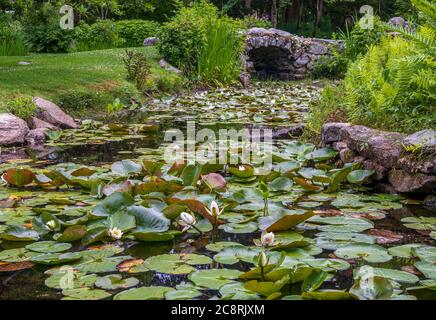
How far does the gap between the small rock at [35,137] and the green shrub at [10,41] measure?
7600mm

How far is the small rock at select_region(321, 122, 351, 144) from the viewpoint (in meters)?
4.88

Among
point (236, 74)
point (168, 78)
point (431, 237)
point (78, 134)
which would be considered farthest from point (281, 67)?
point (431, 237)

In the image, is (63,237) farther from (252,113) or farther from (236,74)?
(236,74)

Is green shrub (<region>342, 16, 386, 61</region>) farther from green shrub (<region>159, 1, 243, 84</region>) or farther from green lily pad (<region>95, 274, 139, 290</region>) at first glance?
green lily pad (<region>95, 274, 139, 290</region>)

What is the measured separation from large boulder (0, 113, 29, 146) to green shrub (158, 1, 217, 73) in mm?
7040

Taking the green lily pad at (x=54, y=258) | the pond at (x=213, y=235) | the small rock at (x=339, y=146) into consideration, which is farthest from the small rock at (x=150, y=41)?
the green lily pad at (x=54, y=258)

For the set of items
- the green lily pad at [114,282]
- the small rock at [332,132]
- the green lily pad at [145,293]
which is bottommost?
the green lily pad at [114,282]

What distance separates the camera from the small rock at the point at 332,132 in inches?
192

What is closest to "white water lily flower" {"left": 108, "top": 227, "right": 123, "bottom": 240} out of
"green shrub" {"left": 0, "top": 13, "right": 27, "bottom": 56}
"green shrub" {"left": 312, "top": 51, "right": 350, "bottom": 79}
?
"green shrub" {"left": 0, "top": 13, "right": 27, "bottom": 56}

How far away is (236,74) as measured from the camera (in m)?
13.5

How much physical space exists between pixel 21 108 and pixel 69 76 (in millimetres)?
2899

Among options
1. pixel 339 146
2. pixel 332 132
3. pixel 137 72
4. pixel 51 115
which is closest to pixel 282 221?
pixel 339 146

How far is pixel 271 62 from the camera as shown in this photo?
17.9m

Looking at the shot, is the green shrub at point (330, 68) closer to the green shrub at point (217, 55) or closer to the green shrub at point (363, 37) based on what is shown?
the green shrub at point (363, 37)
